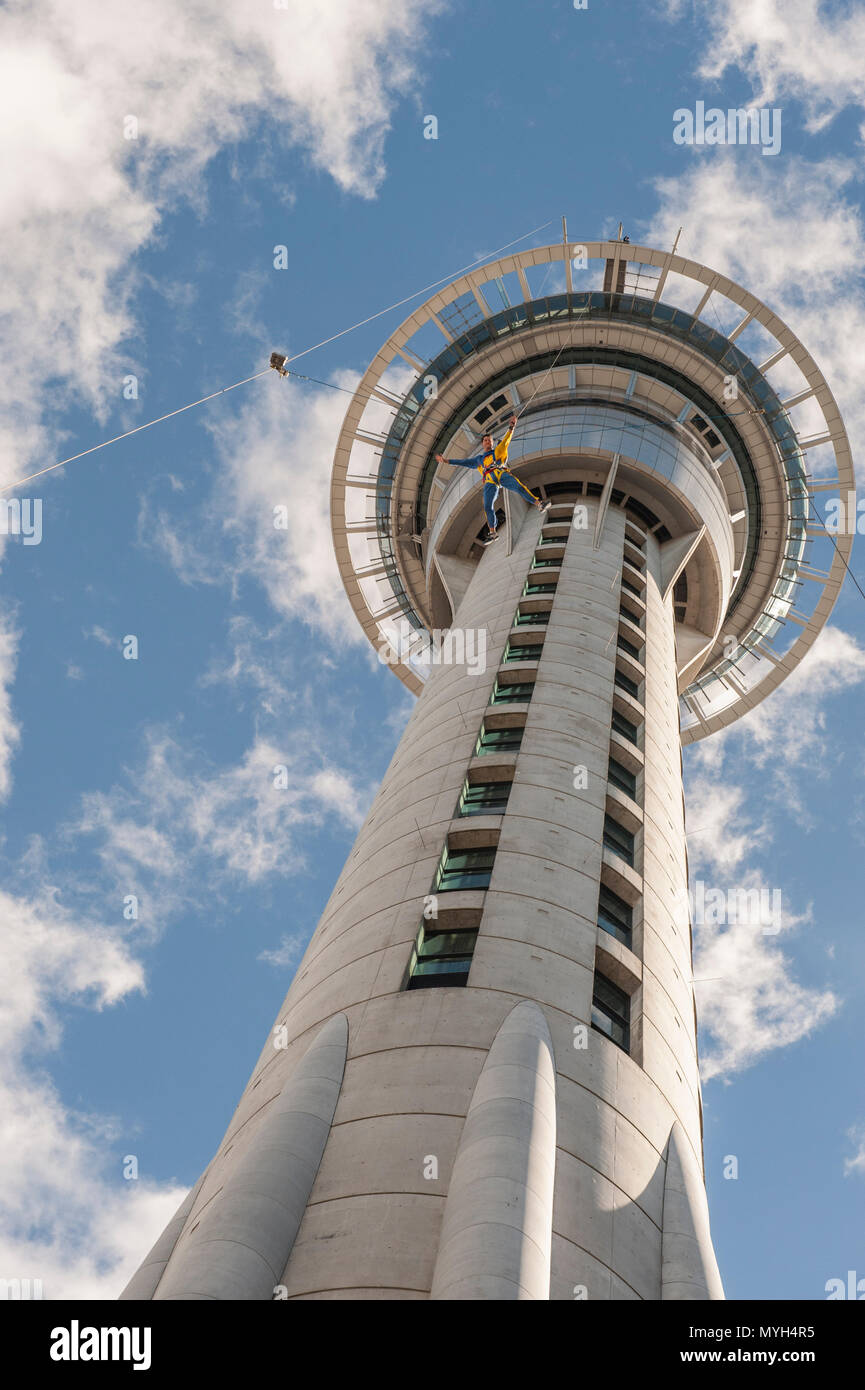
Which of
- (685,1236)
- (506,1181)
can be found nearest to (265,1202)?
(506,1181)

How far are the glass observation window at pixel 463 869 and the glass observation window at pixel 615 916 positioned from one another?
272cm

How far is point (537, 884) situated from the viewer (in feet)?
81.0

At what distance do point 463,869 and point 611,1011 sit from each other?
15.1 feet

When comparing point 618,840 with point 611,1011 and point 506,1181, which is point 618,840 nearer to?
point 611,1011

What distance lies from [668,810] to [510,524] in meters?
19.0

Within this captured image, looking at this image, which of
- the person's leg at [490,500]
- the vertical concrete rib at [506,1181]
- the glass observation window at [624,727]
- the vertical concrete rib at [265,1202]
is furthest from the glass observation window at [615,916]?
the person's leg at [490,500]

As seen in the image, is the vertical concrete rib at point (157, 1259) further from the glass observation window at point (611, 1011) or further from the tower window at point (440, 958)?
the glass observation window at point (611, 1011)

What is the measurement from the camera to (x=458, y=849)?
26.6 metres
